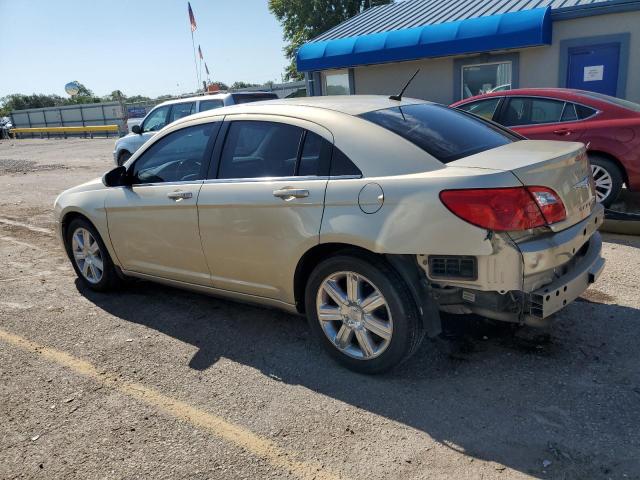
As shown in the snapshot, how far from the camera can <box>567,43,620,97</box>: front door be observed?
1119 centimetres

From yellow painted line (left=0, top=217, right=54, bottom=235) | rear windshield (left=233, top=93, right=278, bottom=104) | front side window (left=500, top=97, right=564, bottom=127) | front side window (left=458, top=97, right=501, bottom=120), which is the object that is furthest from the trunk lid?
rear windshield (left=233, top=93, right=278, bottom=104)

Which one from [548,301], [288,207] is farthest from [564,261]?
[288,207]

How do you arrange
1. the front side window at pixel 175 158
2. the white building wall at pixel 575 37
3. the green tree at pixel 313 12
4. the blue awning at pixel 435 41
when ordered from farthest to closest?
1. the green tree at pixel 313 12
2. the blue awning at pixel 435 41
3. the white building wall at pixel 575 37
4. the front side window at pixel 175 158

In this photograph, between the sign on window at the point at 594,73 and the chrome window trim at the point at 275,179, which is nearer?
the chrome window trim at the point at 275,179

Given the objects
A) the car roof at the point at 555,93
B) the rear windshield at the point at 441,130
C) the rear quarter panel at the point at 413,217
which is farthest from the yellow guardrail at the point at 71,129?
the rear quarter panel at the point at 413,217

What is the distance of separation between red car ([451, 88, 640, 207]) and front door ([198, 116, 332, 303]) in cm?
412

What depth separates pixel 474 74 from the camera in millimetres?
13203

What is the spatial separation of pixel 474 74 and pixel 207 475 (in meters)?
12.6

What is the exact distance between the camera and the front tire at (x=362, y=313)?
3068 millimetres

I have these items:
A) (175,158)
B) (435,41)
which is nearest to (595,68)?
(435,41)

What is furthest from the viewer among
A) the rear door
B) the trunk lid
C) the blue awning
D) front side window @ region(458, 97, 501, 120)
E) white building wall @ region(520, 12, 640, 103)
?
the blue awning

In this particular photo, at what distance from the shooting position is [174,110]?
1214 cm

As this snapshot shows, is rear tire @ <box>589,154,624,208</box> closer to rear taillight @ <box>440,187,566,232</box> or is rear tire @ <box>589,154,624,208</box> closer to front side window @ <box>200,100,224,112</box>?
rear taillight @ <box>440,187,566,232</box>

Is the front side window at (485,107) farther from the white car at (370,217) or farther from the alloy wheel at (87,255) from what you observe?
the alloy wheel at (87,255)
